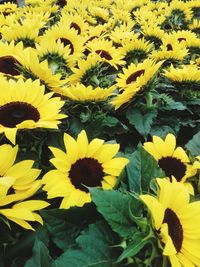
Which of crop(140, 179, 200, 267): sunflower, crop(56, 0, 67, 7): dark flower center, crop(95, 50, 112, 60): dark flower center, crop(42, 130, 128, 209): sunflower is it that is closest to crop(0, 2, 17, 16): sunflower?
crop(56, 0, 67, 7): dark flower center

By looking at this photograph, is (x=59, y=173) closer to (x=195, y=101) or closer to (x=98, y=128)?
(x=98, y=128)

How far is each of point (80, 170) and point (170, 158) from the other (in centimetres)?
23

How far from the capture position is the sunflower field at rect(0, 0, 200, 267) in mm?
754

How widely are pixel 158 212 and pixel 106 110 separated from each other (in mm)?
600

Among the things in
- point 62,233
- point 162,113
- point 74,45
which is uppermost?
point 74,45

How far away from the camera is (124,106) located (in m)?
1.30

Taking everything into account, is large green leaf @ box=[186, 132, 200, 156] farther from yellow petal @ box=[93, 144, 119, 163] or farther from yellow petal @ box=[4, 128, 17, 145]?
yellow petal @ box=[4, 128, 17, 145]

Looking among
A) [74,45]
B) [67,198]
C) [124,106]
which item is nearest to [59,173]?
[67,198]

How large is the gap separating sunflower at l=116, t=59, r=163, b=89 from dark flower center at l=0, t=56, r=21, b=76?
12.4 inches

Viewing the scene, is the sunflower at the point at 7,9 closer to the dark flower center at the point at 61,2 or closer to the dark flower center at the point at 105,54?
the dark flower center at the point at 61,2

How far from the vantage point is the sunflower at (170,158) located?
103cm

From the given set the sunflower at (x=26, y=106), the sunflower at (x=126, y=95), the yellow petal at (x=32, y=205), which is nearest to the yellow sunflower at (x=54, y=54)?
the sunflower at (x=126, y=95)

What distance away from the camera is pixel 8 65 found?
123cm

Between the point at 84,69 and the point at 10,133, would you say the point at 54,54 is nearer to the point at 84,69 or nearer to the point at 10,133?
the point at 84,69
